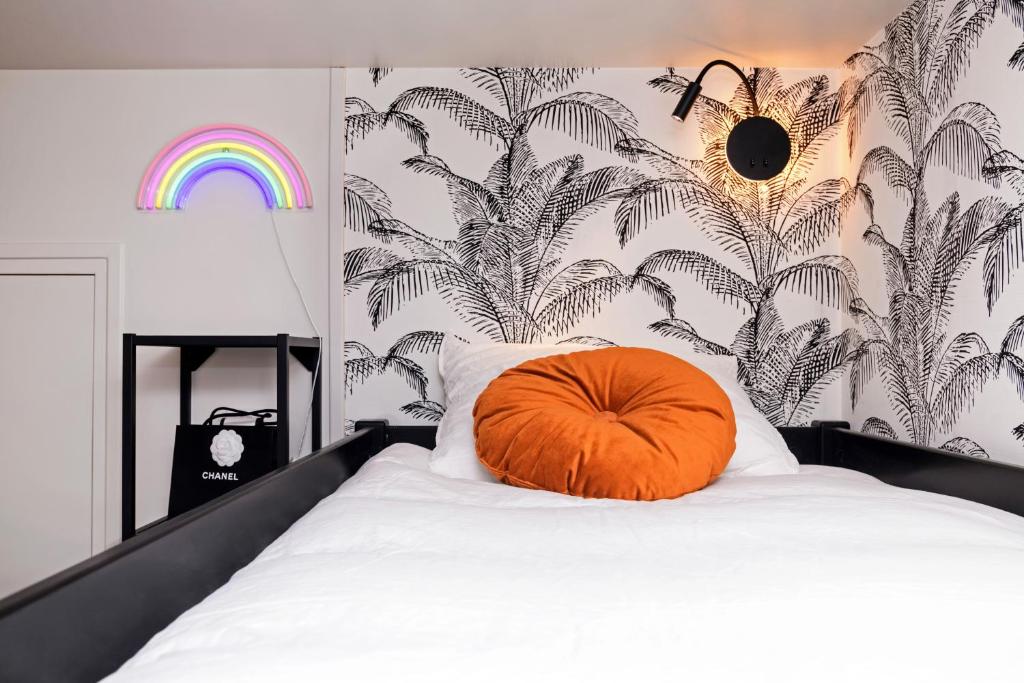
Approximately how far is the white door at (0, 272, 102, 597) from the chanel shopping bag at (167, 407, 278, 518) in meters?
0.48

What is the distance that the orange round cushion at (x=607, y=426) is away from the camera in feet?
4.46

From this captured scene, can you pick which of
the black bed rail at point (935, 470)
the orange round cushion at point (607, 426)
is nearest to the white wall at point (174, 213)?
the orange round cushion at point (607, 426)

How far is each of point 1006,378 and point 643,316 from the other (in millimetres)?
981

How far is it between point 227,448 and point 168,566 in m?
1.26

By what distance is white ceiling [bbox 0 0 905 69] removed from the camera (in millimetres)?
1916

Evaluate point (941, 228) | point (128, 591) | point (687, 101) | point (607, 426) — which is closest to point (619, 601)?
point (128, 591)

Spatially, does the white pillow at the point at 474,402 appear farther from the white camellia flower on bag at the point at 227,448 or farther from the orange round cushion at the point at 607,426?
the white camellia flower on bag at the point at 227,448

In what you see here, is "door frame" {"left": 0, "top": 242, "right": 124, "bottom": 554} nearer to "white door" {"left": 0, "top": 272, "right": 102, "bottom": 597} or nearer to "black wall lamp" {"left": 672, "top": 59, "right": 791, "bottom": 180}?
"white door" {"left": 0, "top": 272, "right": 102, "bottom": 597}

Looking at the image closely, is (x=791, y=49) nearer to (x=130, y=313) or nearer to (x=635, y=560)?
(x=635, y=560)

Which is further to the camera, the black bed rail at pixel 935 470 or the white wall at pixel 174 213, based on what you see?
the white wall at pixel 174 213

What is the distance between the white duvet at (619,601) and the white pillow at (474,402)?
65 centimetres

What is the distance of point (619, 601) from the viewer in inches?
27.7

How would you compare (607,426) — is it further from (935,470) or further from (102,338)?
(102,338)

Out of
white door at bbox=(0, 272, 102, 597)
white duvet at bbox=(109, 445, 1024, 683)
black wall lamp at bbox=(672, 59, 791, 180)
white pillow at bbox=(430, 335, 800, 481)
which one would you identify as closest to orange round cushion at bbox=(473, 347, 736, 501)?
white pillow at bbox=(430, 335, 800, 481)
